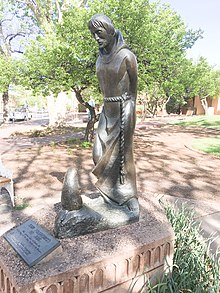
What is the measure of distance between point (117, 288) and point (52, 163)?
598 centimetres

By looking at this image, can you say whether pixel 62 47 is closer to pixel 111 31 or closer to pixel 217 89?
pixel 111 31

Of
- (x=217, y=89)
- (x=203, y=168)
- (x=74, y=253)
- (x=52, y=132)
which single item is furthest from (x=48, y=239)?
(x=217, y=89)

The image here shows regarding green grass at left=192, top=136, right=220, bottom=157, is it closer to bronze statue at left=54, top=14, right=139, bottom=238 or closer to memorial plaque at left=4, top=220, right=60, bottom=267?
bronze statue at left=54, top=14, right=139, bottom=238

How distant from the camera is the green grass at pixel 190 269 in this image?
8.31 feet

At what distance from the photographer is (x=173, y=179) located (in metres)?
6.68

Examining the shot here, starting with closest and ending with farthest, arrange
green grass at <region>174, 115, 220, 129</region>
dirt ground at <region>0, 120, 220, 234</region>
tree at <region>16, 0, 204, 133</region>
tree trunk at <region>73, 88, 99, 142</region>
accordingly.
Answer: dirt ground at <region>0, 120, 220, 234</region> < tree at <region>16, 0, 204, 133</region> < tree trunk at <region>73, 88, 99, 142</region> < green grass at <region>174, 115, 220, 129</region>

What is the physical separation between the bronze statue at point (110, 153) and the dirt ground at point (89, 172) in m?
0.81

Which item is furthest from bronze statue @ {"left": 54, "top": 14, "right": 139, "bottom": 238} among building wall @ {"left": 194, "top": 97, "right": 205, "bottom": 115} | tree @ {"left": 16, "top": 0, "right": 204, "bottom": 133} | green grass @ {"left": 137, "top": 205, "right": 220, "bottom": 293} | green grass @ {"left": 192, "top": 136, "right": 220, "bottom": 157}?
building wall @ {"left": 194, "top": 97, "right": 205, "bottom": 115}

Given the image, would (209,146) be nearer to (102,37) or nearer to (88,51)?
(88,51)

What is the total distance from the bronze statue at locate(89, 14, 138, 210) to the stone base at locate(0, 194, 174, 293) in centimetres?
44

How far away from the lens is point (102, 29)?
263 centimetres

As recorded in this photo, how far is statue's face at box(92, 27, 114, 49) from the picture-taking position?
8.68 ft

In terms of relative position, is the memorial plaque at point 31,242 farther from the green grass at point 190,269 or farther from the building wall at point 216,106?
the building wall at point 216,106

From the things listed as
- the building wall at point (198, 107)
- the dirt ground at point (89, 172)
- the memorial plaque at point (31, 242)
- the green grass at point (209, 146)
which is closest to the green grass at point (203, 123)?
the green grass at point (209, 146)
